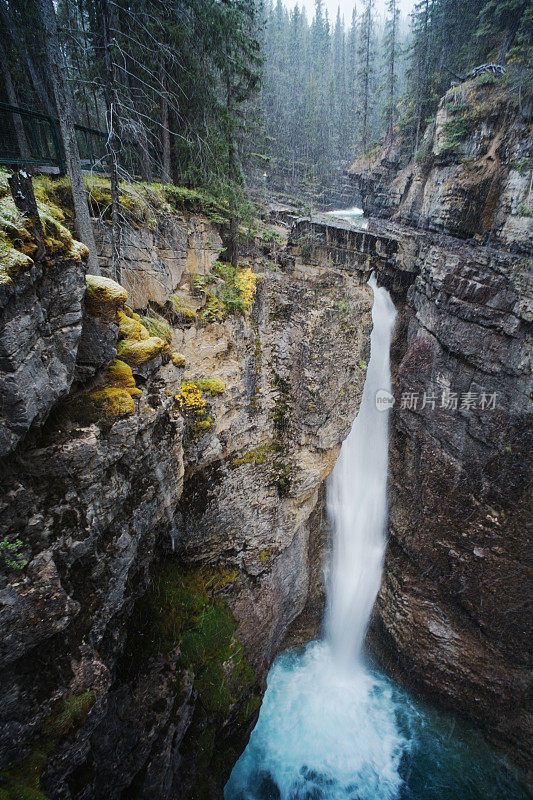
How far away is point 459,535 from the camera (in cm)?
1308

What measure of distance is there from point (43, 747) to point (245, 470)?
23.4 feet

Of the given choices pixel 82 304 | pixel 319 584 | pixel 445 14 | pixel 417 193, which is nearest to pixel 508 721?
pixel 319 584

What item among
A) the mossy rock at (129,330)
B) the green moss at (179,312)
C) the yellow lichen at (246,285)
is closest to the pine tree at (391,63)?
the yellow lichen at (246,285)

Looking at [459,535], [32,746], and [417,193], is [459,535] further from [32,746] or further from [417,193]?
[417,193]

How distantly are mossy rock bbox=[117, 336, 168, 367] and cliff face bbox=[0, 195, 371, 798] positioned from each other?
0.12 ft

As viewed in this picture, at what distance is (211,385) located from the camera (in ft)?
31.2

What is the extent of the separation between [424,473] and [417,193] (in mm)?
13993

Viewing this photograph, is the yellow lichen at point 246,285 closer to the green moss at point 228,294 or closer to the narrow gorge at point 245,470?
the green moss at point 228,294

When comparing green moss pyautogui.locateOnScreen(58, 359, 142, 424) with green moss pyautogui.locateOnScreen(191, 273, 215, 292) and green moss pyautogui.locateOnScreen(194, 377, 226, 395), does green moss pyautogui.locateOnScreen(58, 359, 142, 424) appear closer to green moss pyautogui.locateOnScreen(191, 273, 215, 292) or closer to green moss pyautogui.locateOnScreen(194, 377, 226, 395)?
green moss pyautogui.locateOnScreen(194, 377, 226, 395)

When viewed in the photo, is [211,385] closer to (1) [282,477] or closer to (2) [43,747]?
(1) [282,477]

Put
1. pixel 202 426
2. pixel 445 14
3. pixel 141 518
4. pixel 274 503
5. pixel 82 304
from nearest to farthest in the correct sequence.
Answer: pixel 82 304 < pixel 141 518 < pixel 202 426 < pixel 274 503 < pixel 445 14

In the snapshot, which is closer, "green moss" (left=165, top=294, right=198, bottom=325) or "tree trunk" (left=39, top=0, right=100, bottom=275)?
"tree trunk" (left=39, top=0, right=100, bottom=275)

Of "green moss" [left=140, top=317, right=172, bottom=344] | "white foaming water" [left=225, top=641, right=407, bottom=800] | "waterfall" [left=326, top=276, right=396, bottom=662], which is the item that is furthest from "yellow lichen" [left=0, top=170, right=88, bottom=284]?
"white foaming water" [left=225, top=641, right=407, bottom=800]

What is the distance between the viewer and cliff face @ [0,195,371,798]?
4297 millimetres
